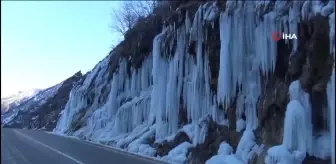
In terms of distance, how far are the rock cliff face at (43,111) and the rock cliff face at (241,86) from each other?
4292 centimetres

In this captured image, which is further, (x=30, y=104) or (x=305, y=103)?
(x=30, y=104)

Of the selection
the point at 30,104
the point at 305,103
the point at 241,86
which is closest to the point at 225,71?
the point at 241,86

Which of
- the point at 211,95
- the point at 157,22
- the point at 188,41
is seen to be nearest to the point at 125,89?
the point at 157,22

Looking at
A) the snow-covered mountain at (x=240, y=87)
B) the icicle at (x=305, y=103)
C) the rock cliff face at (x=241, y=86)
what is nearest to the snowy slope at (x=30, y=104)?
the snow-covered mountain at (x=240, y=87)

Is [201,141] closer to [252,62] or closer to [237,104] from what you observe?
[237,104]

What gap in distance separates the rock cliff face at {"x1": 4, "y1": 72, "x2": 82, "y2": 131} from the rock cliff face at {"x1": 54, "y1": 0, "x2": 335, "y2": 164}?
4292 cm

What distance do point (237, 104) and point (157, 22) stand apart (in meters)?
13.4

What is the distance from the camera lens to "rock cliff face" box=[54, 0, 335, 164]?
43.0 feet

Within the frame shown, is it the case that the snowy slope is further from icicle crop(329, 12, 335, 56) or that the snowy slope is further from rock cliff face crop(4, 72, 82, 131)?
icicle crop(329, 12, 335, 56)

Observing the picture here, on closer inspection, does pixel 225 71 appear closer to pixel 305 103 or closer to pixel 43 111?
pixel 305 103

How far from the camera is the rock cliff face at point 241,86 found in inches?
516

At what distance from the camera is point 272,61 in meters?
16.1

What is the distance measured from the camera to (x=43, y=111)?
80375 millimetres

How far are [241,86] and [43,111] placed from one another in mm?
67508
